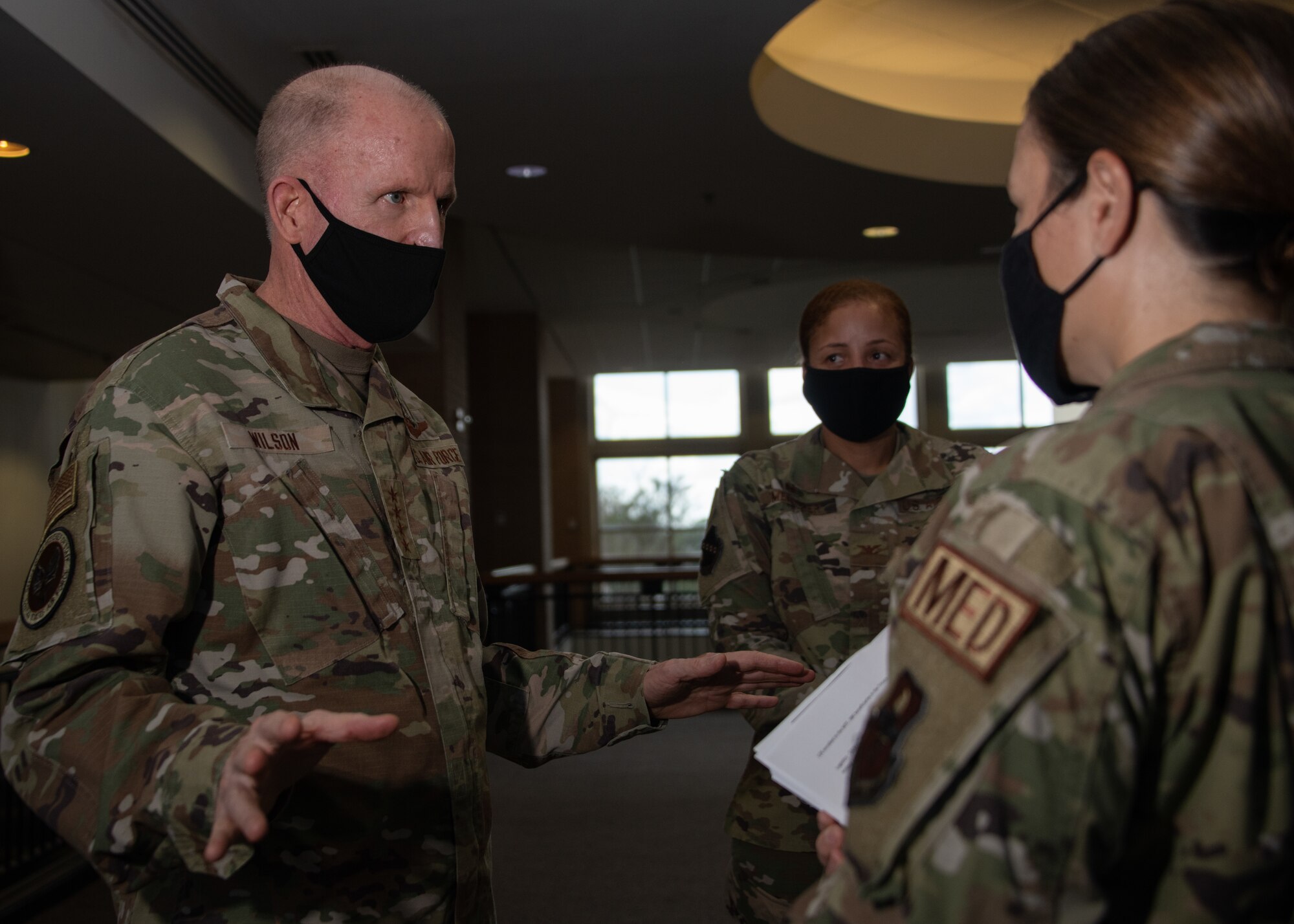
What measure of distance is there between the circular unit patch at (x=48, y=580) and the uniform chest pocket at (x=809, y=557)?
52.9 inches

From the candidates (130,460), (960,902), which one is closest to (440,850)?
(130,460)

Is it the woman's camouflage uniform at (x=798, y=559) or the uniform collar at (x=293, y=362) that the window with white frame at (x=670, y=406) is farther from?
the uniform collar at (x=293, y=362)

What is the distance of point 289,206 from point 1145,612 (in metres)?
1.25

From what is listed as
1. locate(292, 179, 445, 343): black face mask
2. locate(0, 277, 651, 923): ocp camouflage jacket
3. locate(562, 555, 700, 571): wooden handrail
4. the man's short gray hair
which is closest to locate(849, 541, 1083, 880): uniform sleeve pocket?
locate(0, 277, 651, 923): ocp camouflage jacket

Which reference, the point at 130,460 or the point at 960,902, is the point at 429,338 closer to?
the point at 130,460

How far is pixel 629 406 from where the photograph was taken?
18312mm

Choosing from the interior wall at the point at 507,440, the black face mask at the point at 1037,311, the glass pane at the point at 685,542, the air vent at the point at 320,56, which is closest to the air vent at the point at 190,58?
the air vent at the point at 320,56

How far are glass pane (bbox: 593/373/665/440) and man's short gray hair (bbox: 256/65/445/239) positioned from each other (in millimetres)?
16774

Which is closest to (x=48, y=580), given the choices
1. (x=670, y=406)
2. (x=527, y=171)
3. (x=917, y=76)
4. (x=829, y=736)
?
(x=829, y=736)

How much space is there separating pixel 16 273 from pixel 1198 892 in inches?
299

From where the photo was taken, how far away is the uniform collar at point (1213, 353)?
2.35 feet

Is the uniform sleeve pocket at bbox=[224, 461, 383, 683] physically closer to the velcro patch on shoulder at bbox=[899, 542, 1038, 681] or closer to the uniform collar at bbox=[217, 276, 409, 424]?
the uniform collar at bbox=[217, 276, 409, 424]

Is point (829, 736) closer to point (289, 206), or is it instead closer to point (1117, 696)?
point (1117, 696)

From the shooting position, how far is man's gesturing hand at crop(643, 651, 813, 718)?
4.58 ft
